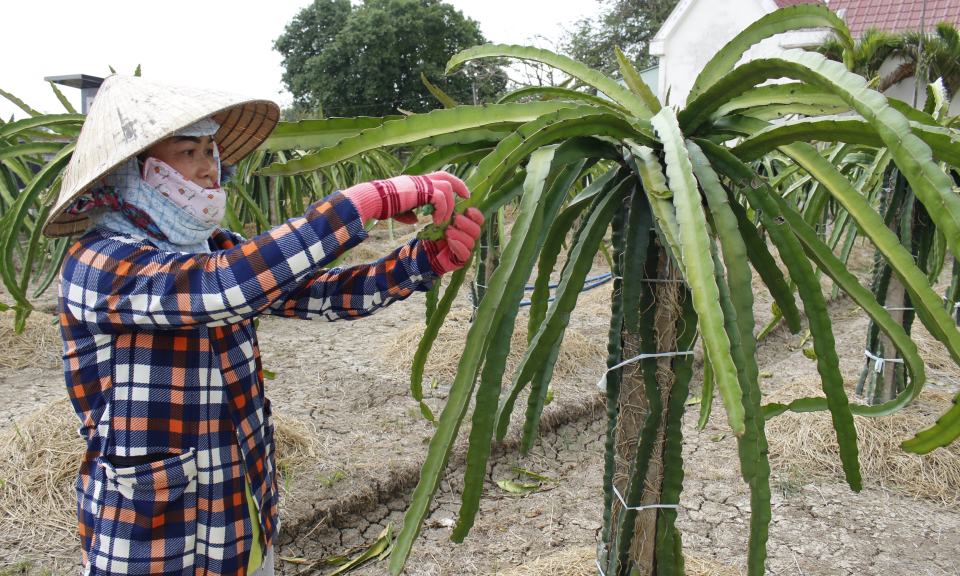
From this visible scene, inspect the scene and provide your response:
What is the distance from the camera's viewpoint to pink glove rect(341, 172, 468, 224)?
896 mm

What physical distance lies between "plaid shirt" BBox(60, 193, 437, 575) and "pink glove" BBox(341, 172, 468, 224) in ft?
0.09

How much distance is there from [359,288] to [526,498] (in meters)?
1.55

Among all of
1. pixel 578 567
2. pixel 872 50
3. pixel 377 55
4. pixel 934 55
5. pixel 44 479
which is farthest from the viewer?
pixel 377 55

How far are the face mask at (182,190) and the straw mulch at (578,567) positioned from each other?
48.5 inches

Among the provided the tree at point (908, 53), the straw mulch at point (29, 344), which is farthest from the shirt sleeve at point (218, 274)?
the tree at point (908, 53)

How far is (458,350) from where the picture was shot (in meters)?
3.50

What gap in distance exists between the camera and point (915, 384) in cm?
90

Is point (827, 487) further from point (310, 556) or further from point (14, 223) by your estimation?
point (14, 223)

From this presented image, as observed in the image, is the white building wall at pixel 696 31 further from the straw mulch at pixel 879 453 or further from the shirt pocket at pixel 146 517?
the shirt pocket at pixel 146 517

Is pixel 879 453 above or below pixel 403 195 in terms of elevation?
below

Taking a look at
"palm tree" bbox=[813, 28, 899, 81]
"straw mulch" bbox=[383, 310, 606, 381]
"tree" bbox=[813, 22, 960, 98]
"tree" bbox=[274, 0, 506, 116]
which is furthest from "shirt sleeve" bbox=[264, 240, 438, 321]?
"tree" bbox=[274, 0, 506, 116]

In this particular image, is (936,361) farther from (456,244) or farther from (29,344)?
(29,344)

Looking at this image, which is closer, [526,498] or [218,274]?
[218,274]

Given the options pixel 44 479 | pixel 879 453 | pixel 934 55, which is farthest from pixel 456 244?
pixel 934 55
